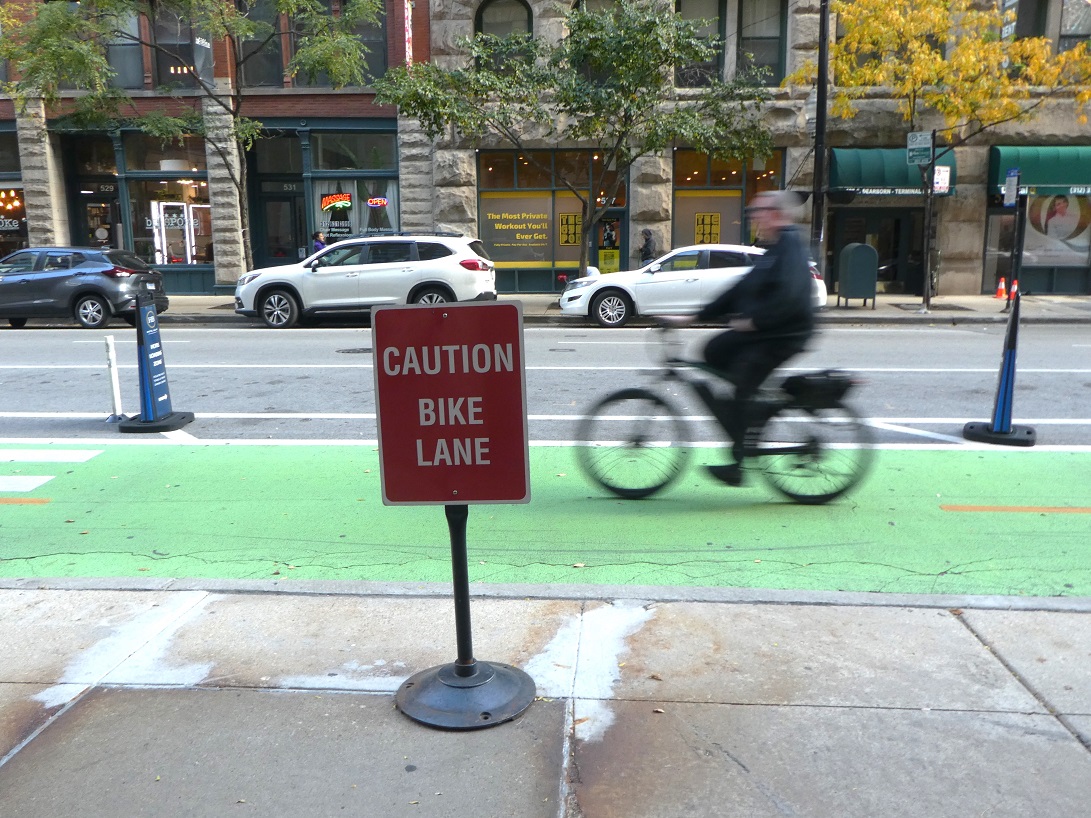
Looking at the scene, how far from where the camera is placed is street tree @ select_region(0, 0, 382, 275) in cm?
1934

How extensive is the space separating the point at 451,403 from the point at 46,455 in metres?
5.93

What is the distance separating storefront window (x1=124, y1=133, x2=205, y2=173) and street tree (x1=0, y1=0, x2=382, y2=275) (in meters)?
0.86

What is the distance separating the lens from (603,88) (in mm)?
19125

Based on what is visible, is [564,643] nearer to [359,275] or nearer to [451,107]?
[359,275]

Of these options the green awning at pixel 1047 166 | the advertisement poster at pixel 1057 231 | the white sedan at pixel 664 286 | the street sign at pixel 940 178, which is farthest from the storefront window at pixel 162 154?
the advertisement poster at pixel 1057 231

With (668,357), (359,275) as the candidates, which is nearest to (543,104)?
(359,275)

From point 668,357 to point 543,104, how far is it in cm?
1775

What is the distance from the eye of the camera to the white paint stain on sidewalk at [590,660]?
370 cm

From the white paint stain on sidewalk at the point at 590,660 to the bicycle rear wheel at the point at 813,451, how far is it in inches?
76.6

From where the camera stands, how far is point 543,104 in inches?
889

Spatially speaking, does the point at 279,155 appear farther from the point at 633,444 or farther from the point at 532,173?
the point at 633,444

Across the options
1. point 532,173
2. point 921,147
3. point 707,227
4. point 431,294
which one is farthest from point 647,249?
point 431,294

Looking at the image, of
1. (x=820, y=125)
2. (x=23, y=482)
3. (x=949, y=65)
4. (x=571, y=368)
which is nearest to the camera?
(x=23, y=482)

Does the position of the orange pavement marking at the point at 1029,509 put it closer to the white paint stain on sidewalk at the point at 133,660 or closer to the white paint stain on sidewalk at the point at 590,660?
the white paint stain on sidewalk at the point at 590,660
